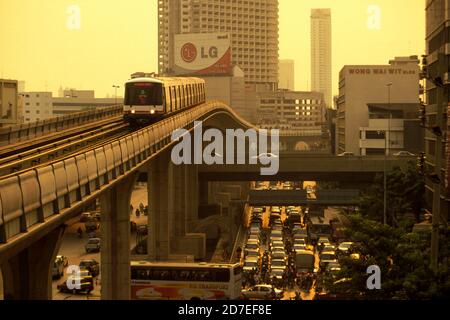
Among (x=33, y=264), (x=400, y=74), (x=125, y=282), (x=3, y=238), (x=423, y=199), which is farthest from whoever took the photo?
Result: (x=400, y=74)

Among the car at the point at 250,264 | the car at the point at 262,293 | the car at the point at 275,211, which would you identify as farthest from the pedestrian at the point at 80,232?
the car at the point at 262,293

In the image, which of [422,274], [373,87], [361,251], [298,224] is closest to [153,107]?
[361,251]

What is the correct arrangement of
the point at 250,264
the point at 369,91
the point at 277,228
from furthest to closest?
the point at 369,91
the point at 277,228
the point at 250,264

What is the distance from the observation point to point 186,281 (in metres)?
34.8

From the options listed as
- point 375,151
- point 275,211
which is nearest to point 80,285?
point 275,211

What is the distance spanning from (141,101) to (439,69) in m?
18.8

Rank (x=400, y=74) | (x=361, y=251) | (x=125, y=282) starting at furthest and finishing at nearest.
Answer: (x=400, y=74) < (x=125, y=282) < (x=361, y=251)

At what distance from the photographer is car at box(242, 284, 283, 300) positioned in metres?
34.4

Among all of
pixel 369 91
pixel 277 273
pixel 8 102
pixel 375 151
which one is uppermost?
pixel 369 91

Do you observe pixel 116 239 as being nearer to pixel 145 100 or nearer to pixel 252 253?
pixel 145 100

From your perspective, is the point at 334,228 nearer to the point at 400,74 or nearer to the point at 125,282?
the point at 125,282

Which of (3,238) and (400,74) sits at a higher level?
(400,74)
